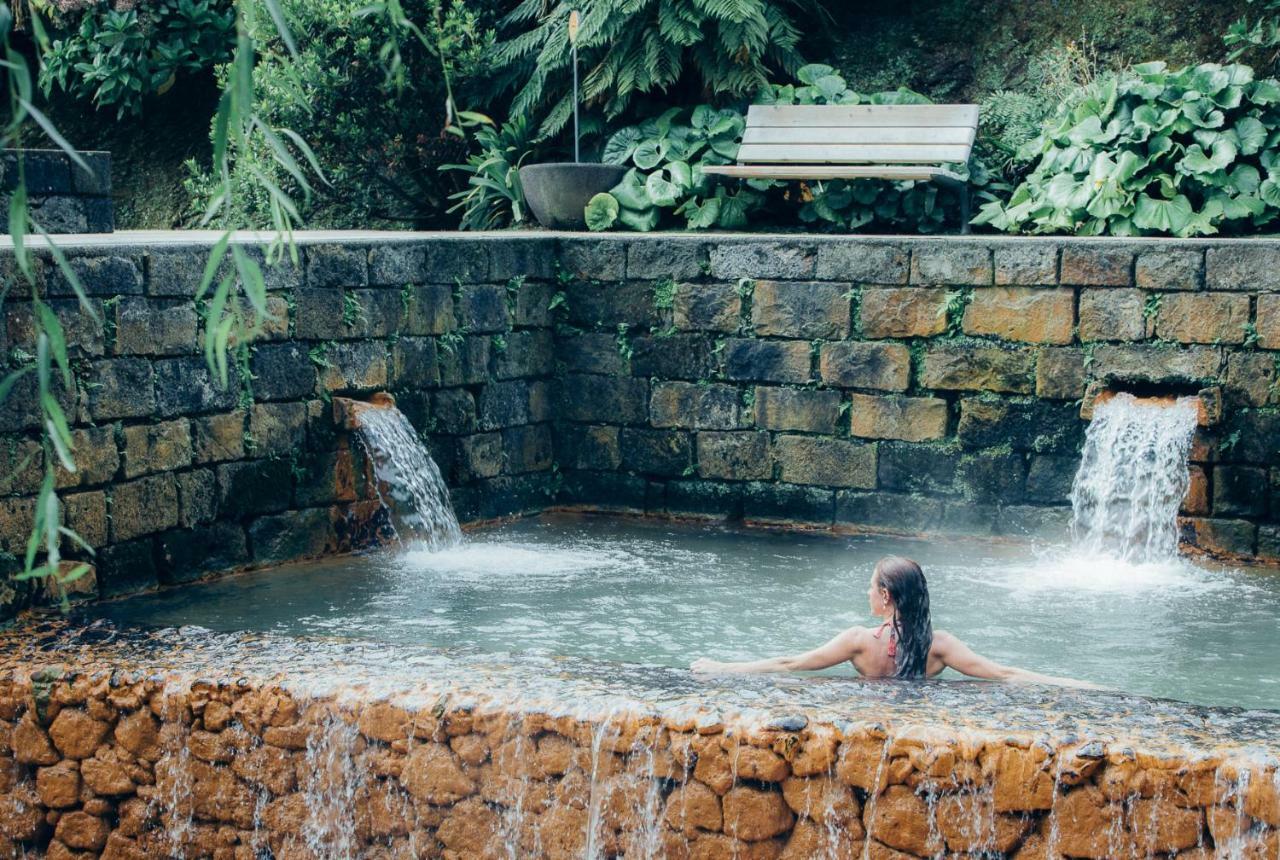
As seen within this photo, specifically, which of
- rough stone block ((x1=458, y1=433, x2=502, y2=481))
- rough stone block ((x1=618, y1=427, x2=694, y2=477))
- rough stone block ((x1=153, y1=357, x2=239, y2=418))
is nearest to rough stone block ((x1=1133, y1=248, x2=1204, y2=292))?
rough stone block ((x1=618, y1=427, x2=694, y2=477))

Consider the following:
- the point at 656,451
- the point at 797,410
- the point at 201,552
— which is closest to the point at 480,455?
the point at 656,451

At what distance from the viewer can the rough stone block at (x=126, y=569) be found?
21.1ft

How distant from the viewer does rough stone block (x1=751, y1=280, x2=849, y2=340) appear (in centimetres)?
820

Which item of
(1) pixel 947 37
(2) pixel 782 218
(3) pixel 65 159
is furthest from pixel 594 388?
(1) pixel 947 37

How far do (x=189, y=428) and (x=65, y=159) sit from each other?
9.77ft

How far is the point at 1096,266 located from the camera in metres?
7.58

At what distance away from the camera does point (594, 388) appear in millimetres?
8984

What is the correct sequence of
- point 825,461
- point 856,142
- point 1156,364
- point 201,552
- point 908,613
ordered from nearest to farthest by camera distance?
1. point 908,613
2. point 201,552
3. point 1156,364
4. point 825,461
5. point 856,142

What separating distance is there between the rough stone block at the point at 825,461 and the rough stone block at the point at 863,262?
2.91 ft

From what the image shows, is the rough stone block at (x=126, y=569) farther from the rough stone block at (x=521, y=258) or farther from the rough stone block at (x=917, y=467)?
the rough stone block at (x=917, y=467)

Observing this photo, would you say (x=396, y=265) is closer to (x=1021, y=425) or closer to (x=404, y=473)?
(x=404, y=473)

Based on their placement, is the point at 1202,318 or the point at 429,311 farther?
the point at 429,311

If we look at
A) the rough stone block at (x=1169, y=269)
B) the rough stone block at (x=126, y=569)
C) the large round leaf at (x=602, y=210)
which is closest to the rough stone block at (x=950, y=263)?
the rough stone block at (x=1169, y=269)

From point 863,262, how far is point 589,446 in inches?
78.4
